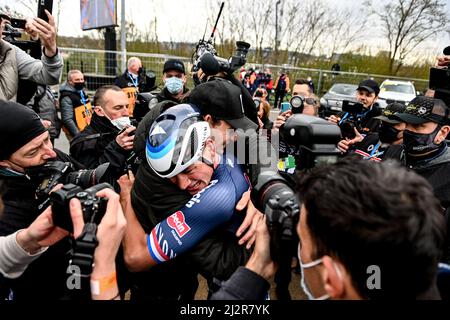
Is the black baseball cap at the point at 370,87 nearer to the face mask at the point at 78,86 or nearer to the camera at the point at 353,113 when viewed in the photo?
the camera at the point at 353,113

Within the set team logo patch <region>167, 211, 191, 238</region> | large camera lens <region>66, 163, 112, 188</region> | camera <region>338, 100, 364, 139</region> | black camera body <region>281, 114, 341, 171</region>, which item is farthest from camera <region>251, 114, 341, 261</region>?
camera <region>338, 100, 364, 139</region>

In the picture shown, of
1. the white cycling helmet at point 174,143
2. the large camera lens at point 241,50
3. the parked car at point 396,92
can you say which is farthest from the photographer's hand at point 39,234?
the parked car at point 396,92

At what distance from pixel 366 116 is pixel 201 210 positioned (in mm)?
3396

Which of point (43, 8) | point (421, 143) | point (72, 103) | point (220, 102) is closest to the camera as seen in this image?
point (220, 102)

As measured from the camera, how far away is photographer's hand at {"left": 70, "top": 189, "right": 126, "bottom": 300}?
1.17m

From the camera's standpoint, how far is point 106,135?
2.93m

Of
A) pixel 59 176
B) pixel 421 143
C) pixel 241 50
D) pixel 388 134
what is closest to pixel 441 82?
pixel 421 143

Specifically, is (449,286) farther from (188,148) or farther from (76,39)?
(76,39)

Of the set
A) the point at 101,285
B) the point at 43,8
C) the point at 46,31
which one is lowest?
the point at 101,285

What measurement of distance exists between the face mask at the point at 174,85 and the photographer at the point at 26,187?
217cm

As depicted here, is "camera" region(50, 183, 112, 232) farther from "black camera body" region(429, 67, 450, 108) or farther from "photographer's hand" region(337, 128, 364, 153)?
"photographer's hand" region(337, 128, 364, 153)

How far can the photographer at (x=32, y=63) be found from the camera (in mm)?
2388

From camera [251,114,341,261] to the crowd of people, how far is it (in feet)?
0.07

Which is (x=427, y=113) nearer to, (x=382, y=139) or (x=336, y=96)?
(x=382, y=139)
